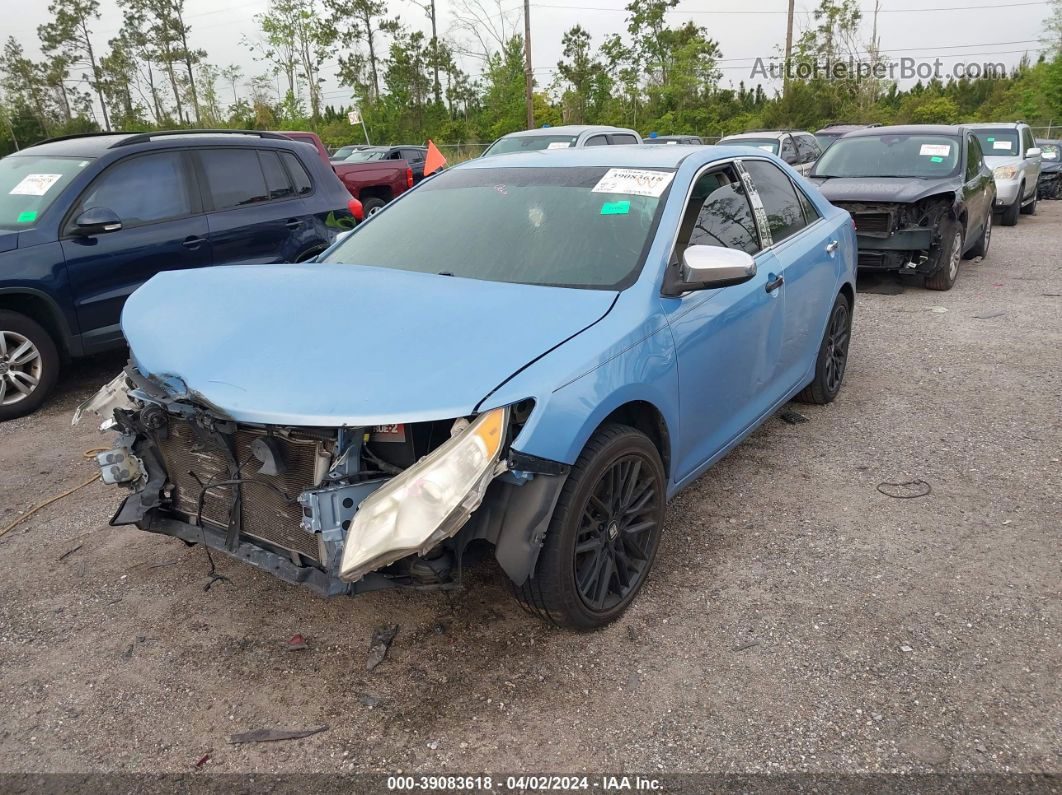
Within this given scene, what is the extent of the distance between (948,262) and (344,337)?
777 centimetres

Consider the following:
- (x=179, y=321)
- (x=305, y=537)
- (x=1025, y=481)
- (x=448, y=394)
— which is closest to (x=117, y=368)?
(x=179, y=321)

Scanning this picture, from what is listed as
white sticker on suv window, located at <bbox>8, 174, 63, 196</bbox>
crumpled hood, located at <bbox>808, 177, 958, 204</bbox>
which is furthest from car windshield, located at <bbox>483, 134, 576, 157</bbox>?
white sticker on suv window, located at <bbox>8, 174, 63, 196</bbox>

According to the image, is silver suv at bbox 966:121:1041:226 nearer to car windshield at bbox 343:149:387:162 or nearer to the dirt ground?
the dirt ground

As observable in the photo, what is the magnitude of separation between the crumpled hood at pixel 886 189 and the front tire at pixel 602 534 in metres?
6.31

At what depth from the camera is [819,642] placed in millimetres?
2789

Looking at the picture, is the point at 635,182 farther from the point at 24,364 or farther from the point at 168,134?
the point at 168,134

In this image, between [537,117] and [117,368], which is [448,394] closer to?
[117,368]

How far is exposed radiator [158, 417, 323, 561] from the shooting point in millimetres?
2480

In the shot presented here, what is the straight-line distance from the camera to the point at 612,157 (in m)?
3.71

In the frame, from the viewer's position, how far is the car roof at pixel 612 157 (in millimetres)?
3580

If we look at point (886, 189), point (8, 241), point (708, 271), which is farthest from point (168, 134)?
point (886, 189)

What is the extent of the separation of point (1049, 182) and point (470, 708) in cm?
2122

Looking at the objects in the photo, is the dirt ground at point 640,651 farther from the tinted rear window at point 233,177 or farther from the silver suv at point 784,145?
the silver suv at point 784,145

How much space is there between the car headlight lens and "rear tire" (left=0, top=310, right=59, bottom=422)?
4131mm
